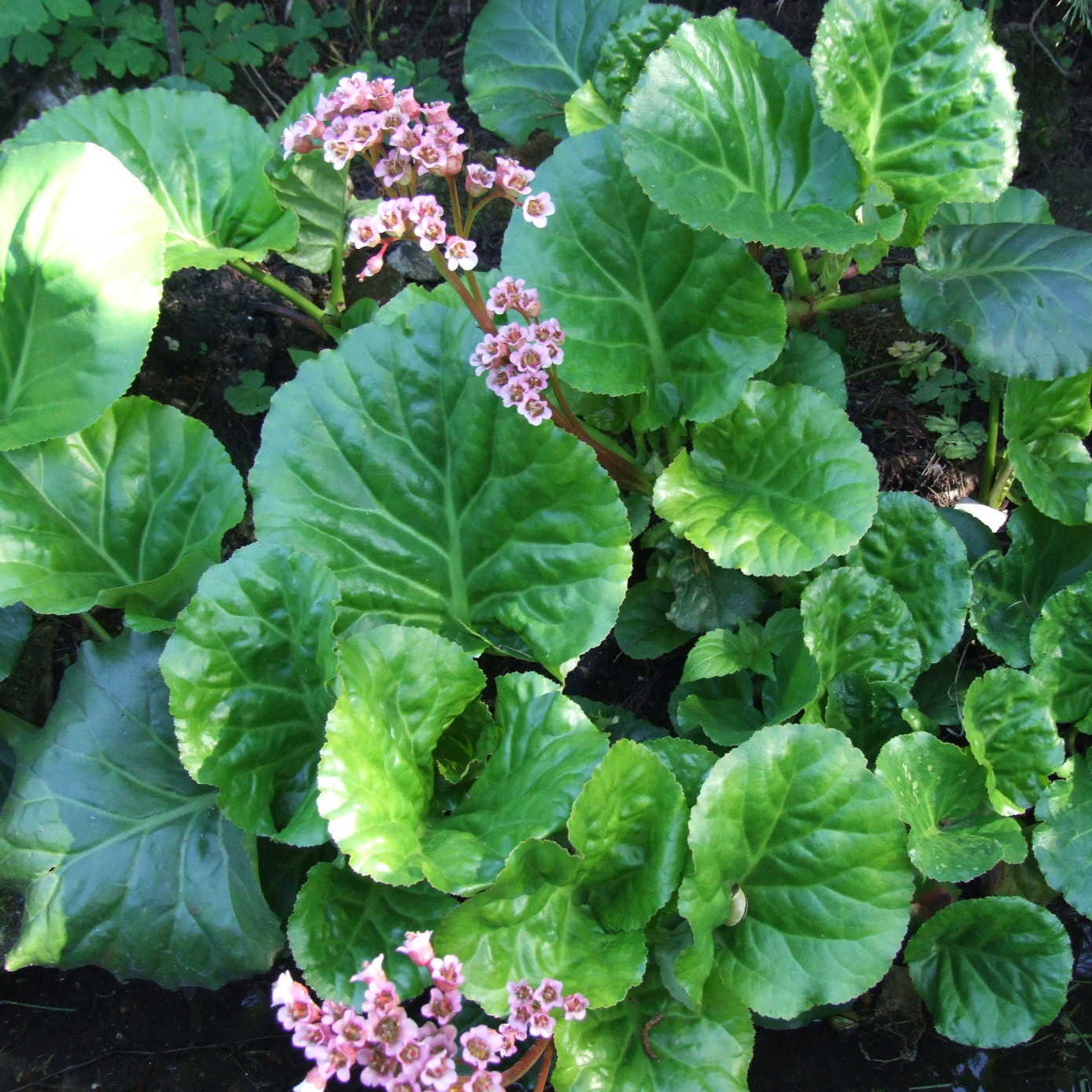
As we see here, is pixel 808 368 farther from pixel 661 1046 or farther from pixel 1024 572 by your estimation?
pixel 661 1046

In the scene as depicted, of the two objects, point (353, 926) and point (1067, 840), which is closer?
point (353, 926)

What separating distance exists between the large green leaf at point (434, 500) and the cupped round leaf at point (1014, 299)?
78 centimetres

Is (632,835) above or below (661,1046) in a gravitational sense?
above

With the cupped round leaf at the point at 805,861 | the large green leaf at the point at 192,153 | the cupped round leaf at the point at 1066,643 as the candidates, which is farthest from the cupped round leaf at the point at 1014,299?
the large green leaf at the point at 192,153

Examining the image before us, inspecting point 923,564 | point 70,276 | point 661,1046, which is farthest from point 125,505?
point 923,564

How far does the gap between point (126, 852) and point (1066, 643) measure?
5.68 ft

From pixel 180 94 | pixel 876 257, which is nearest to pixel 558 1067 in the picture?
pixel 876 257

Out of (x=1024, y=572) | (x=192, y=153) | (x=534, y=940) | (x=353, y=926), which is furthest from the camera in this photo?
(x=192, y=153)

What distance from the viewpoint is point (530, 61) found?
2.20m

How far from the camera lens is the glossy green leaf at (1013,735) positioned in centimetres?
164

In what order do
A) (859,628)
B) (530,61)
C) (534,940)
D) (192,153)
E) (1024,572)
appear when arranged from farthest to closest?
(530,61) → (192,153) → (1024,572) → (859,628) → (534,940)

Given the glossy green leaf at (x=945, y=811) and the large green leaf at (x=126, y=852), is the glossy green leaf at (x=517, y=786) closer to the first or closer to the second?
the large green leaf at (x=126, y=852)

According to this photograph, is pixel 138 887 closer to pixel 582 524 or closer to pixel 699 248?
pixel 582 524

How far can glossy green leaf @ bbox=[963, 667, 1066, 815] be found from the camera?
1.64m
